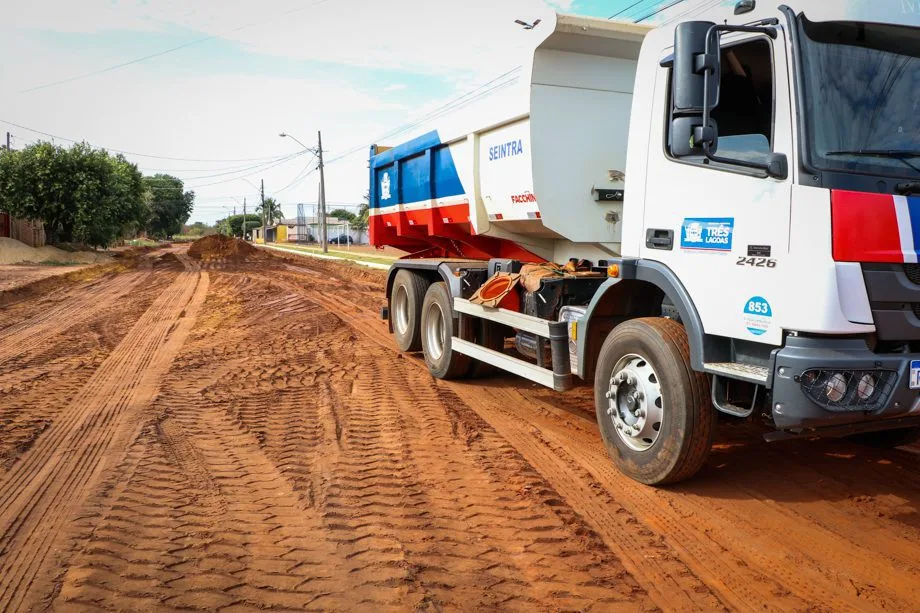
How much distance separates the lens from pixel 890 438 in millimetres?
5293

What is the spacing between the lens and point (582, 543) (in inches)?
152

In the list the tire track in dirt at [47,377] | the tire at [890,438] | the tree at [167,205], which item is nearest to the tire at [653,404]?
the tire at [890,438]

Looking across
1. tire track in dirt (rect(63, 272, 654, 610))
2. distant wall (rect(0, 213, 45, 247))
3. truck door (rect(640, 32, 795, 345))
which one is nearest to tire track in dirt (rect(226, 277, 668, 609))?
tire track in dirt (rect(63, 272, 654, 610))

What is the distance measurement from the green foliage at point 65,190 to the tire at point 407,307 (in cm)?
3232

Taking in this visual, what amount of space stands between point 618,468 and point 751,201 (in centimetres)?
202

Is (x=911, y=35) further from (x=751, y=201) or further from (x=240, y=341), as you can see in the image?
(x=240, y=341)

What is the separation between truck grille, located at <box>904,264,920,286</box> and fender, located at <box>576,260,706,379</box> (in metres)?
1.08

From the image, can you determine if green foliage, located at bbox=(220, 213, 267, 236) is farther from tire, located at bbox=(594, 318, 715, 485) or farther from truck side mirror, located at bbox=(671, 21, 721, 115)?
truck side mirror, located at bbox=(671, 21, 721, 115)

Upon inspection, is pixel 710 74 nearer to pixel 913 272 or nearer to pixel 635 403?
pixel 913 272

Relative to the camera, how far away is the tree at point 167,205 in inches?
3866

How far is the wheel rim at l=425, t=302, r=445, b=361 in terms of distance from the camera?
8.48m

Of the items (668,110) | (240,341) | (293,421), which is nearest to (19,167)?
(240,341)

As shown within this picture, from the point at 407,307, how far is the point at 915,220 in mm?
6745

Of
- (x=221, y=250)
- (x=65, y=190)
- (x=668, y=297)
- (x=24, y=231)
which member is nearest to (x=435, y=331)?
(x=668, y=297)
